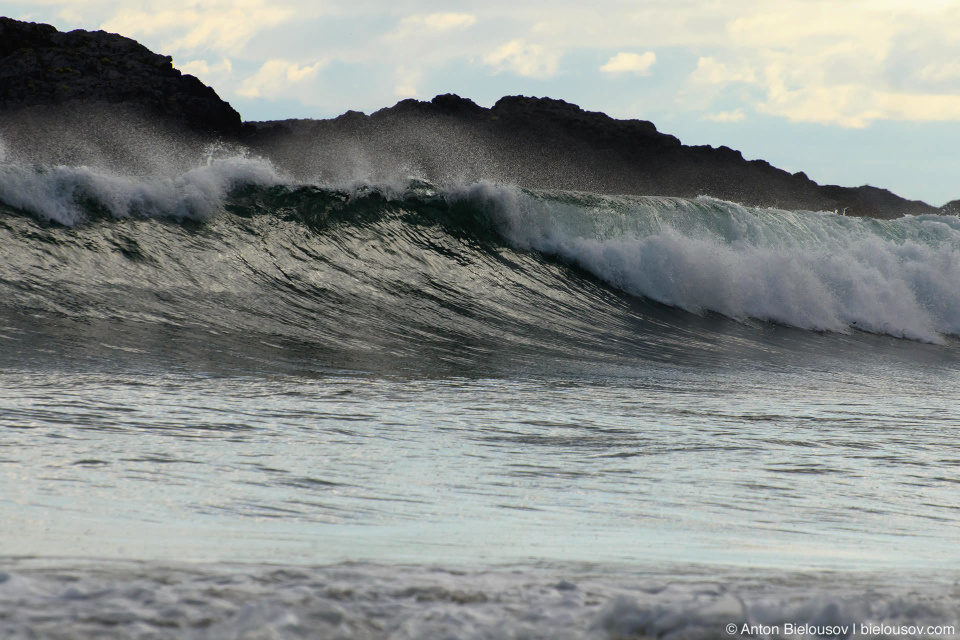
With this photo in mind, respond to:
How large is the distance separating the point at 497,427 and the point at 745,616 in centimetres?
290

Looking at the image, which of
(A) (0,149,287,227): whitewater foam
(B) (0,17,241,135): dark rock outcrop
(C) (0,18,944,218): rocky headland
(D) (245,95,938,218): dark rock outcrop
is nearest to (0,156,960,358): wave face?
(A) (0,149,287,227): whitewater foam

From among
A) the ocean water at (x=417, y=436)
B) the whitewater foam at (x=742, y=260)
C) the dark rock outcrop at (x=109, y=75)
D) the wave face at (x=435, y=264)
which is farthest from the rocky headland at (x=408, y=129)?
the ocean water at (x=417, y=436)

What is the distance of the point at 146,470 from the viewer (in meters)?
3.33

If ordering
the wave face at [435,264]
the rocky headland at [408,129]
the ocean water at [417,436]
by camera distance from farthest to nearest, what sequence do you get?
the rocky headland at [408,129] < the wave face at [435,264] < the ocean water at [417,436]

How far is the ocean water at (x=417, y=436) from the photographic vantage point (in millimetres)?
1959

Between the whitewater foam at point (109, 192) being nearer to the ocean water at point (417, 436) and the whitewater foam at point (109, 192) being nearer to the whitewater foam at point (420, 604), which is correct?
the ocean water at point (417, 436)

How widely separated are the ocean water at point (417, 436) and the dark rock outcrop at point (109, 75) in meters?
42.5

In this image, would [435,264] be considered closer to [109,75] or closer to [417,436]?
[417,436]

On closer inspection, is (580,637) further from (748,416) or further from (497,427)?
(748,416)

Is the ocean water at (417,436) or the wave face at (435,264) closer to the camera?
the ocean water at (417,436)

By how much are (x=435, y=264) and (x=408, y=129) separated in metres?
46.2

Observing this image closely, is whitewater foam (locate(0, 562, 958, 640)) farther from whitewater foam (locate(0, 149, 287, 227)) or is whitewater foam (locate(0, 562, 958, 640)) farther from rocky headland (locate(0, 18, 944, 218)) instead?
rocky headland (locate(0, 18, 944, 218))

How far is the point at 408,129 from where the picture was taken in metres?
57.1

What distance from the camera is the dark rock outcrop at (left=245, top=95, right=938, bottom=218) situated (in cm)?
5781
